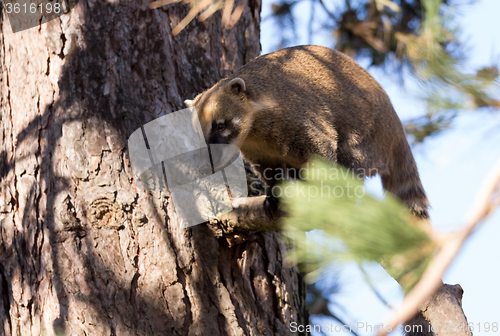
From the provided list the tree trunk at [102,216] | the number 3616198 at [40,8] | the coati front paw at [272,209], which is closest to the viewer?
the coati front paw at [272,209]

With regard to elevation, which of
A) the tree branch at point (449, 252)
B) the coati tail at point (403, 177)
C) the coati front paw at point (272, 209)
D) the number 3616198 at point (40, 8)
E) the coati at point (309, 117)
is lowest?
the tree branch at point (449, 252)

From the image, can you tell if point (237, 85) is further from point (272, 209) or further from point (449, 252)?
point (449, 252)

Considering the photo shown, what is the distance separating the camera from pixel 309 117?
11.3 feet

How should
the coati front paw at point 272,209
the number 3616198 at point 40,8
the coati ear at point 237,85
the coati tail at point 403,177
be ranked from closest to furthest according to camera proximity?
the coati front paw at point 272,209, the number 3616198 at point 40,8, the coati ear at point 237,85, the coati tail at point 403,177

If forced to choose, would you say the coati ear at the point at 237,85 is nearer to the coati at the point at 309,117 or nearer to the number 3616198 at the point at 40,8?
the coati at the point at 309,117

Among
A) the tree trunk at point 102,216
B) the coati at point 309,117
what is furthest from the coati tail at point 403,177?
the tree trunk at point 102,216

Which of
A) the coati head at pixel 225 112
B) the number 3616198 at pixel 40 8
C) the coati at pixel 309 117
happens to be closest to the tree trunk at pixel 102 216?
the number 3616198 at pixel 40 8

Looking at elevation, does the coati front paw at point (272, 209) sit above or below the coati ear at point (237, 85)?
below

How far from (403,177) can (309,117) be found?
1.28m

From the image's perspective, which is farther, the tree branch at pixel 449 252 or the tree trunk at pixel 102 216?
the tree trunk at pixel 102 216

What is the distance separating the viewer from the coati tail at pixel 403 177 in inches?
155

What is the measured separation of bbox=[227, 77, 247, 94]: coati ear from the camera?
333 cm

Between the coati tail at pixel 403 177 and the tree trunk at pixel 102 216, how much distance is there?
137 cm

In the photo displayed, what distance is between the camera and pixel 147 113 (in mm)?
3164
